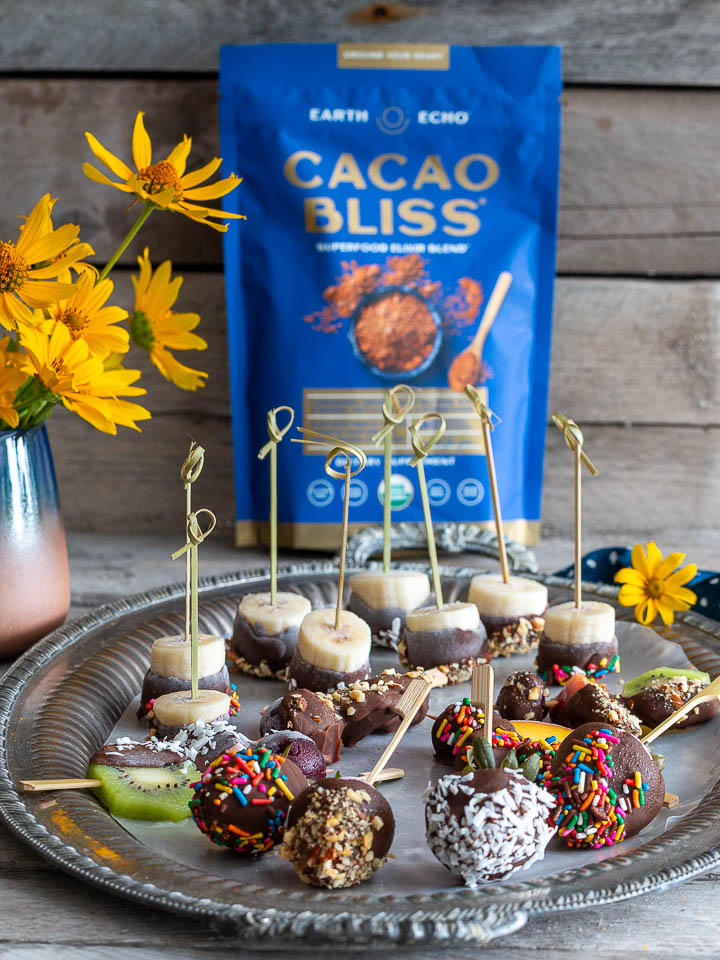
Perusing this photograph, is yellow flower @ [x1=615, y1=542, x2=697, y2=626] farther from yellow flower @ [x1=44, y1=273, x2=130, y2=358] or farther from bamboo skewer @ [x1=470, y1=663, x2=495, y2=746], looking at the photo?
yellow flower @ [x1=44, y1=273, x2=130, y2=358]

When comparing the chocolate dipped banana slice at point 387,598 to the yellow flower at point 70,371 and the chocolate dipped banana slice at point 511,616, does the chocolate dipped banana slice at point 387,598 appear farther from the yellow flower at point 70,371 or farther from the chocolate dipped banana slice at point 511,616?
the yellow flower at point 70,371

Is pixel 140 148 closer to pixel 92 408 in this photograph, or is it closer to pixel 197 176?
pixel 197 176

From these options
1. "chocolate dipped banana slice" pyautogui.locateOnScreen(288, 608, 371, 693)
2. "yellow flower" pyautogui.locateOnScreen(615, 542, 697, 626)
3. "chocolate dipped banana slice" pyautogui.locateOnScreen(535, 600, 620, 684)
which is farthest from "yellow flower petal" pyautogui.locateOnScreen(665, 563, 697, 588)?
"chocolate dipped banana slice" pyautogui.locateOnScreen(288, 608, 371, 693)

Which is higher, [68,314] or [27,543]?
[68,314]

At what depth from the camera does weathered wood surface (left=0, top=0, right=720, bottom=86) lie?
4.94ft

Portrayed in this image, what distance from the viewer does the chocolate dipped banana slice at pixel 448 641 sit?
3.63 ft

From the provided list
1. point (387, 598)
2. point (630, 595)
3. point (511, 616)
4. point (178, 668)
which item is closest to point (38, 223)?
point (178, 668)

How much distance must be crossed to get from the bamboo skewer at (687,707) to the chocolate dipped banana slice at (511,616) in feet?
0.73

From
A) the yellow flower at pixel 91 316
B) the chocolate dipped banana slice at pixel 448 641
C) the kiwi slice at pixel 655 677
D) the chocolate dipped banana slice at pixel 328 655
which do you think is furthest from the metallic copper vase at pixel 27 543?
the kiwi slice at pixel 655 677

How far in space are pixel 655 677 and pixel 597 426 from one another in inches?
27.0

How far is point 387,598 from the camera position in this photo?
1193mm

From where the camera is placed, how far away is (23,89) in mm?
1536

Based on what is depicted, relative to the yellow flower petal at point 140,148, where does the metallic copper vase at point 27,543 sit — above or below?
below

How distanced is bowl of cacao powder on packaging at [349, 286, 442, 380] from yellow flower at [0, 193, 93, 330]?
1.91 feet
